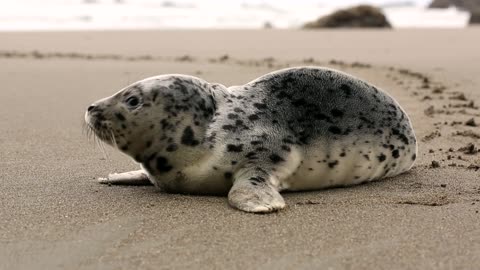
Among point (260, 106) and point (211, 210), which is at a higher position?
point (260, 106)

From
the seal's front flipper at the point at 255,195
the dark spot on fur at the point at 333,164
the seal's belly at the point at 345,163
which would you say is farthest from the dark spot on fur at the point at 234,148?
the dark spot on fur at the point at 333,164

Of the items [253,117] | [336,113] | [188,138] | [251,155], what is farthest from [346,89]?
[188,138]

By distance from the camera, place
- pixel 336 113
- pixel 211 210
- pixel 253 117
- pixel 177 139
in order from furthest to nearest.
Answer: pixel 336 113, pixel 253 117, pixel 177 139, pixel 211 210

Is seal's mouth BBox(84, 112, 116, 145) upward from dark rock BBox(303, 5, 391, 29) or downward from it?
upward

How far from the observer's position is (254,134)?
3105 millimetres

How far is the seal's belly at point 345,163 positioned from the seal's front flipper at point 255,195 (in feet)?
0.62

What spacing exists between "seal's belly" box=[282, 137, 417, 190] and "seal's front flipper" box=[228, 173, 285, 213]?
19 cm

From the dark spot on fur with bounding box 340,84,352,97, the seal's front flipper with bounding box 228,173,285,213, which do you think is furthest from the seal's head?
Result: the dark spot on fur with bounding box 340,84,352,97

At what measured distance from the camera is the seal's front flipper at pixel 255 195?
9.07 feet

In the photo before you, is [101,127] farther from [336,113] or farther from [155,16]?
[155,16]

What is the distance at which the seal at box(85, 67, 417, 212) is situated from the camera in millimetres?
3025

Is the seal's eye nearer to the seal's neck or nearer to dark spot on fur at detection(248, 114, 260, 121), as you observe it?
the seal's neck

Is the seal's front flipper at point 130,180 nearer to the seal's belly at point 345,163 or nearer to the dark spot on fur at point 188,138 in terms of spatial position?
the dark spot on fur at point 188,138

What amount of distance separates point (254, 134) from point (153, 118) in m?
0.42
